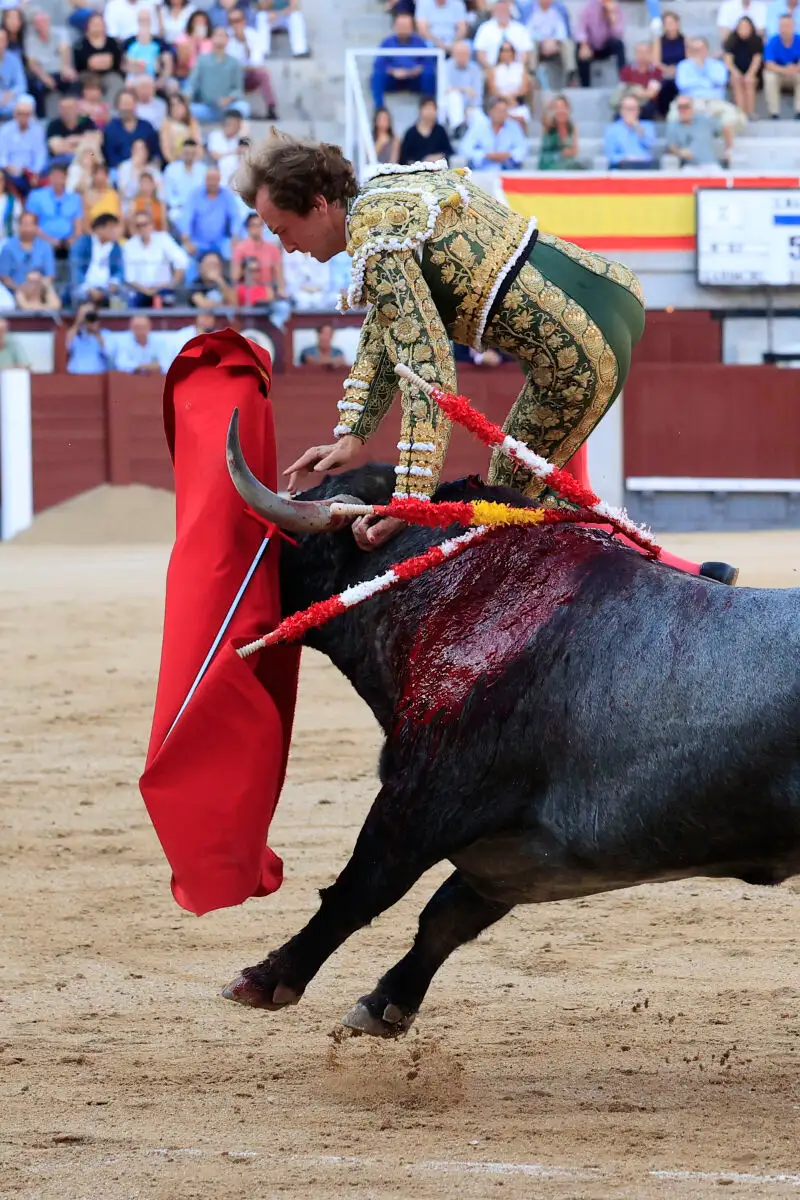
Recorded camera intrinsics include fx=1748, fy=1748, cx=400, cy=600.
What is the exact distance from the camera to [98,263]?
1015 cm

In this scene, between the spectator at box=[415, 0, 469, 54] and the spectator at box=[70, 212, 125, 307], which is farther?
the spectator at box=[415, 0, 469, 54]

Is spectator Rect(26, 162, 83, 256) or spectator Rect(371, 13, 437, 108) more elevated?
spectator Rect(371, 13, 437, 108)

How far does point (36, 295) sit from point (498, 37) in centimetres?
364

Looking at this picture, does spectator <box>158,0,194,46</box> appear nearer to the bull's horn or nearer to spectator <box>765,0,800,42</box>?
spectator <box>765,0,800,42</box>

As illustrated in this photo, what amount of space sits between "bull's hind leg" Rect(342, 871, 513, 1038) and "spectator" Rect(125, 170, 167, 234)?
8141 mm

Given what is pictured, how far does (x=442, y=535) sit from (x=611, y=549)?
0.27 metres

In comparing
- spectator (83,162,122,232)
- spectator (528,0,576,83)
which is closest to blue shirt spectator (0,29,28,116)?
spectator (83,162,122,232)

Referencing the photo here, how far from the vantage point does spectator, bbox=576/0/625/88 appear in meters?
11.8

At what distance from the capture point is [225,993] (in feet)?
8.58

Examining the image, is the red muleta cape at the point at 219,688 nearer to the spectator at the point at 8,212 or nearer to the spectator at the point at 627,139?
the spectator at the point at 8,212

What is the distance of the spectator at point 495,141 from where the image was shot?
10938 mm

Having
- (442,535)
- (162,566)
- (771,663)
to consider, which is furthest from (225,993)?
(162,566)

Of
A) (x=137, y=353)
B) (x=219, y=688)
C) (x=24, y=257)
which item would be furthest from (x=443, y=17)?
(x=219, y=688)

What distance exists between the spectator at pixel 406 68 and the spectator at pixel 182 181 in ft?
4.70
